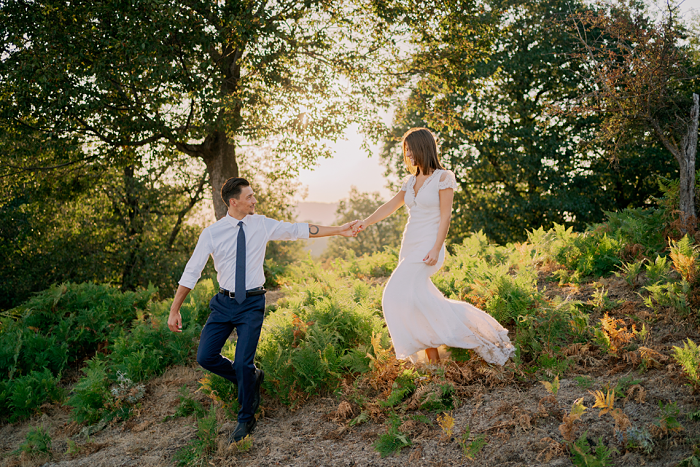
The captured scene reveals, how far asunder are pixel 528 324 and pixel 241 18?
7.70 metres

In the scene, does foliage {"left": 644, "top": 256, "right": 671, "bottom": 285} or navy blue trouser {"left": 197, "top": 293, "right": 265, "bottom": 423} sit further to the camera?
foliage {"left": 644, "top": 256, "right": 671, "bottom": 285}

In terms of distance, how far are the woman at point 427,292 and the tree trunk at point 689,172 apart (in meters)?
4.43

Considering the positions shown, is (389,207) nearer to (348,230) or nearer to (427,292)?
(348,230)

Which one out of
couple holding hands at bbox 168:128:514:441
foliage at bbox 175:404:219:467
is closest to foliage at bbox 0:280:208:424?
foliage at bbox 175:404:219:467

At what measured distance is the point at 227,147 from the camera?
42.5 ft

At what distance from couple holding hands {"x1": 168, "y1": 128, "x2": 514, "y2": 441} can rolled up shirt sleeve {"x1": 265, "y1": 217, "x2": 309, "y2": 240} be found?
6.6 inches

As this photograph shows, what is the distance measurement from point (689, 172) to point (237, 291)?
279 inches

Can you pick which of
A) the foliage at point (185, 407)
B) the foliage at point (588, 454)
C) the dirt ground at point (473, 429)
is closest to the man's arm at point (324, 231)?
the dirt ground at point (473, 429)

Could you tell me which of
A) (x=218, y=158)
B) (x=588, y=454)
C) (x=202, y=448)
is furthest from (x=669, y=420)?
(x=218, y=158)

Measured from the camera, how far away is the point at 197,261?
4.75 m

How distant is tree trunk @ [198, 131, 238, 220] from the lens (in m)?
12.7

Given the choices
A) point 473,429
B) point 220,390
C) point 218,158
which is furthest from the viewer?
point 218,158

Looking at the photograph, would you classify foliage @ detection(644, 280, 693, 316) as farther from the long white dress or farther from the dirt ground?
the long white dress

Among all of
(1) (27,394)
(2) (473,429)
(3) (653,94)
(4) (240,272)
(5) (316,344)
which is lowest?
(2) (473,429)
